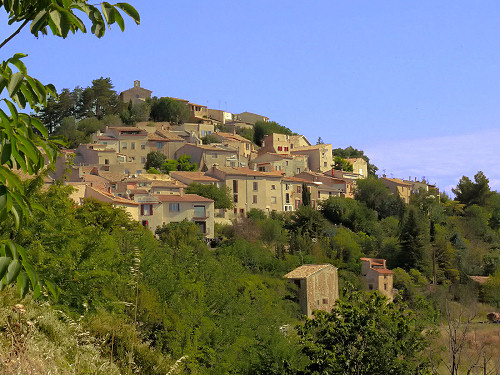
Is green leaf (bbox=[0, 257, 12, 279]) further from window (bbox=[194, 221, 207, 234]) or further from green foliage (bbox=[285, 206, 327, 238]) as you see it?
green foliage (bbox=[285, 206, 327, 238])

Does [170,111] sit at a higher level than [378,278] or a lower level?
higher

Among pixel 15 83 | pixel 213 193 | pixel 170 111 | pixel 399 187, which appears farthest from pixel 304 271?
pixel 170 111

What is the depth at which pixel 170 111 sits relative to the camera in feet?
302

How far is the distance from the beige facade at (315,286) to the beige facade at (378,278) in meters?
4.98

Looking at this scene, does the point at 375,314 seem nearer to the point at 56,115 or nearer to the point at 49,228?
the point at 49,228

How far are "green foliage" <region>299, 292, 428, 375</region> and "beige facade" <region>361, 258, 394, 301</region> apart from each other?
3126 centimetres

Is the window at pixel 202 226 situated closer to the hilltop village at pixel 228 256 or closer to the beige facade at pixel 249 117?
the hilltop village at pixel 228 256

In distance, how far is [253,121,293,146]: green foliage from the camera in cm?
9556

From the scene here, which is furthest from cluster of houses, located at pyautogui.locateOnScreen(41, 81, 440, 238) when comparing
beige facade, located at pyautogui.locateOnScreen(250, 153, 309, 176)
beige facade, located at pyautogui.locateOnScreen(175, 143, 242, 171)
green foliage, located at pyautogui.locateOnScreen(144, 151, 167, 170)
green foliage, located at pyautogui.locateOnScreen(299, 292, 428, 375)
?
green foliage, located at pyautogui.locateOnScreen(299, 292, 428, 375)

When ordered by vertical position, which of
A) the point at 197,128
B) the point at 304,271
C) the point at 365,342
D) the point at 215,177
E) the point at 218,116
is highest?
the point at 218,116

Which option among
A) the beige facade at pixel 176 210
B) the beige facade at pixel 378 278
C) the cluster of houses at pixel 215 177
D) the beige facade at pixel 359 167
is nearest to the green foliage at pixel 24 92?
the cluster of houses at pixel 215 177

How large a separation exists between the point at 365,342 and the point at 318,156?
63538mm

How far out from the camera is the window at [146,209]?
2101 inches

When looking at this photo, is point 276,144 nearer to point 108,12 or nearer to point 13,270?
point 108,12
